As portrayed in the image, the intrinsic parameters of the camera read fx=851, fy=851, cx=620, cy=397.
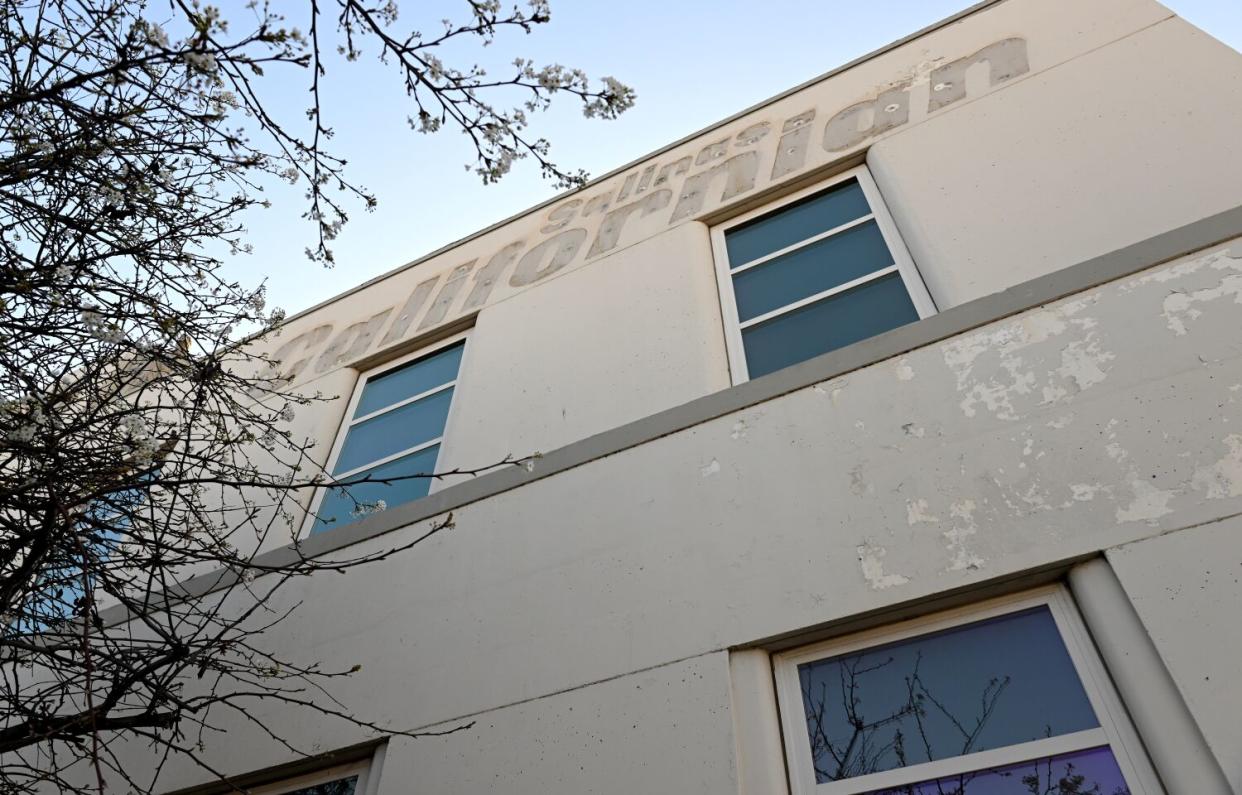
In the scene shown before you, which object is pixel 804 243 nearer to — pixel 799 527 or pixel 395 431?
pixel 799 527

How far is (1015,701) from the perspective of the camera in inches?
124

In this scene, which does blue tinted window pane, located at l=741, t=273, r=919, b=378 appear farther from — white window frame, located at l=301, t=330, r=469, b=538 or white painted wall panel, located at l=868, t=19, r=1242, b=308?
white window frame, located at l=301, t=330, r=469, b=538

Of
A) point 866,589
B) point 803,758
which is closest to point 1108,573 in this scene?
point 866,589

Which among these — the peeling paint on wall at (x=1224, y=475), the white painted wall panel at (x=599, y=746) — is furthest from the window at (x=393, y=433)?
the peeling paint on wall at (x=1224, y=475)

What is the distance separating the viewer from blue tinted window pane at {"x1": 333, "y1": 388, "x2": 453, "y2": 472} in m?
6.50

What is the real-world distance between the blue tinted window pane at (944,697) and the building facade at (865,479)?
0.01 m

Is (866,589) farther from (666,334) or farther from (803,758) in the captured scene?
(666,334)

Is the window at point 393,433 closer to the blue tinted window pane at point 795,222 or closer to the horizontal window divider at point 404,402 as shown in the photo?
the horizontal window divider at point 404,402

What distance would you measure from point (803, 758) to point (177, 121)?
4.02 m

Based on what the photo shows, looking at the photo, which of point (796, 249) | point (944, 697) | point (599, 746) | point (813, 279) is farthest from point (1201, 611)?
point (796, 249)

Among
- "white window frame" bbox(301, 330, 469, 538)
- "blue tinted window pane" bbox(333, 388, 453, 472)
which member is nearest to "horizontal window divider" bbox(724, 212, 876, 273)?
"white window frame" bbox(301, 330, 469, 538)

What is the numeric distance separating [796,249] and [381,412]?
3516 millimetres

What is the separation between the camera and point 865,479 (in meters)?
3.95

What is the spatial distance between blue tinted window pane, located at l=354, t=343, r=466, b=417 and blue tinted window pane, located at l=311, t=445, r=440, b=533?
763 mm
